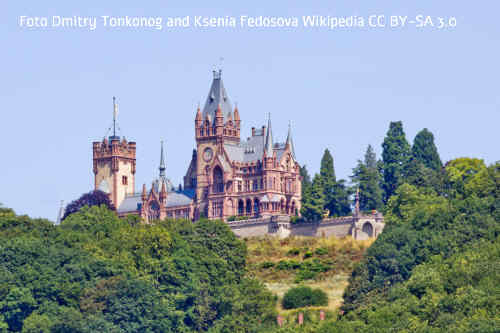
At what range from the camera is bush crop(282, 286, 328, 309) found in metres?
136

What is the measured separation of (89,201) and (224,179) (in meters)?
13.2

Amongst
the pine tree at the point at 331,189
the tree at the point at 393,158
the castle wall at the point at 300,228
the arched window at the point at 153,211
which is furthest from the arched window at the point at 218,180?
the tree at the point at 393,158

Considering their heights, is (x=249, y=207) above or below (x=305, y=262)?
above

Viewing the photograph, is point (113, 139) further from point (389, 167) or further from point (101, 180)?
point (389, 167)

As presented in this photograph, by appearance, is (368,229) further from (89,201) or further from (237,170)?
(89,201)

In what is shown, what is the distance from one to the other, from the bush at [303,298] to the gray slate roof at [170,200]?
147 feet

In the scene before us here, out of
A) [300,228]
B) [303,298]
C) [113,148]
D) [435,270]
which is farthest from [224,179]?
[435,270]

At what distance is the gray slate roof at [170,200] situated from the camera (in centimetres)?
18112

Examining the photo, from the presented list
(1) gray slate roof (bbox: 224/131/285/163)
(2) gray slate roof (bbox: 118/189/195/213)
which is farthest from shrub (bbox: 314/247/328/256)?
(2) gray slate roof (bbox: 118/189/195/213)

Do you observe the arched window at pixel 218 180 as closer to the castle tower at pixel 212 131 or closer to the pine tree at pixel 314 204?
the castle tower at pixel 212 131

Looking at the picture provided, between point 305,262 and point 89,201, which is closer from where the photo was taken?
point 305,262

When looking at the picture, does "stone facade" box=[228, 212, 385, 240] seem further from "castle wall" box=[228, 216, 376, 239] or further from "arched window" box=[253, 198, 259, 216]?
"arched window" box=[253, 198, 259, 216]

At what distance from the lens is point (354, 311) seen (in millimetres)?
121312

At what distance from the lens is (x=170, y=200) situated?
182m
